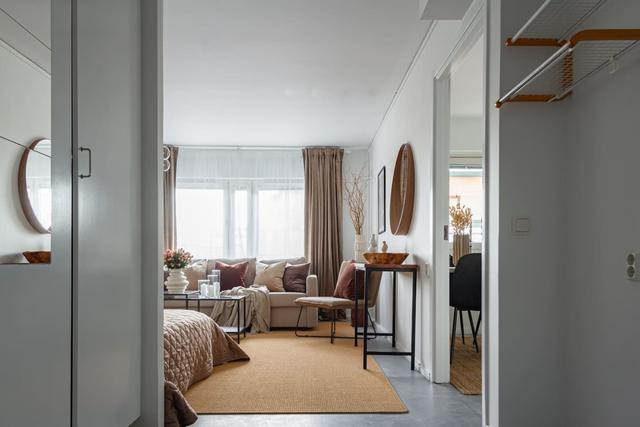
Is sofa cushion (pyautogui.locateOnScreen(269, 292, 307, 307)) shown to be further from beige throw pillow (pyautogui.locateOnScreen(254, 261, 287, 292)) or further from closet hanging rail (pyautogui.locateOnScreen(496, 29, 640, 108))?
closet hanging rail (pyautogui.locateOnScreen(496, 29, 640, 108))

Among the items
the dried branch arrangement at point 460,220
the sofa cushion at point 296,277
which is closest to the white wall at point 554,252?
the dried branch arrangement at point 460,220

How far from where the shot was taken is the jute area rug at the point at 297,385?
11.4ft

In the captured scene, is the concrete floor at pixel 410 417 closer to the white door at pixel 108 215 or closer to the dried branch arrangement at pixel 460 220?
the white door at pixel 108 215

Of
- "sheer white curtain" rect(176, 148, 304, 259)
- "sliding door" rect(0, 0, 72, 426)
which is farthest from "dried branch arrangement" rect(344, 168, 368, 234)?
"sliding door" rect(0, 0, 72, 426)

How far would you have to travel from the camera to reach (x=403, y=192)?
5.31 m

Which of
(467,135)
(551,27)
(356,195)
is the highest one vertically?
(467,135)

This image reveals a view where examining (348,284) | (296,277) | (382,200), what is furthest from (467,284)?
(296,277)

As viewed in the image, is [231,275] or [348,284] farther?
[231,275]

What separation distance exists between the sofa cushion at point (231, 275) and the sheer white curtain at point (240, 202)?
718mm

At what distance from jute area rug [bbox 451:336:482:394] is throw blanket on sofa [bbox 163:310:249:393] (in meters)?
1.79

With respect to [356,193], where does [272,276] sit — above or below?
below

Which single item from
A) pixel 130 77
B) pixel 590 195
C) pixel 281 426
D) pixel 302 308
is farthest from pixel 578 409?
pixel 302 308

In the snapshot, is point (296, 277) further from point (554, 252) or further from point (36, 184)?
point (36, 184)

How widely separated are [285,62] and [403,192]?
1.61m
